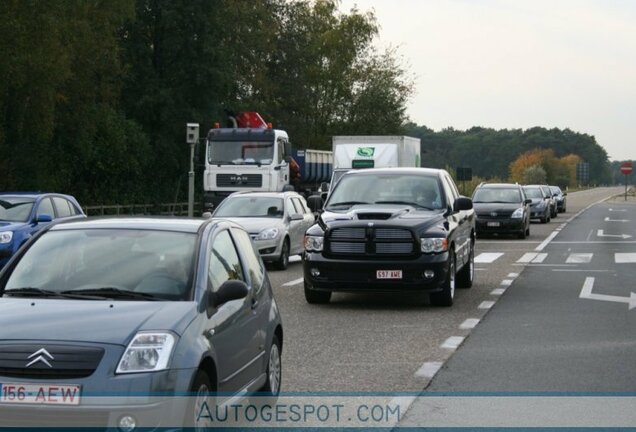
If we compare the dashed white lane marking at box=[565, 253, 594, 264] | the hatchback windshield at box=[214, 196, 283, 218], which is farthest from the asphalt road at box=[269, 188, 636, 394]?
the dashed white lane marking at box=[565, 253, 594, 264]

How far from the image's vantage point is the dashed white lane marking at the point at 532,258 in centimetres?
2448

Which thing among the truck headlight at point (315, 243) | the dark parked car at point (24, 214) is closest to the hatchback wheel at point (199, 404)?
the truck headlight at point (315, 243)

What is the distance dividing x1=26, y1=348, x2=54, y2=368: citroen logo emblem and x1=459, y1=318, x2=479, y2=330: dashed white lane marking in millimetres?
7660

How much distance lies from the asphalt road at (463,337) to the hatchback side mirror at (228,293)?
5.81 ft

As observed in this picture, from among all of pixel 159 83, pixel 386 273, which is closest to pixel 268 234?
pixel 386 273

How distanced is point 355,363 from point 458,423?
275 cm

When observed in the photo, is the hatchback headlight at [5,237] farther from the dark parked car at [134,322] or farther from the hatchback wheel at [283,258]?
the dark parked car at [134,322]

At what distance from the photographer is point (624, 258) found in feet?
82.8

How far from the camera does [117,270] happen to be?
6.86m

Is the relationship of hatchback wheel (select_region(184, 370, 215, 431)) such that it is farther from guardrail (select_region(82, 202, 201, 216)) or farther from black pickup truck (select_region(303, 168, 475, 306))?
guardrail (select_region(82, 202, 201, 216))

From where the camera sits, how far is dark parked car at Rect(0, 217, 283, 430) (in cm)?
564

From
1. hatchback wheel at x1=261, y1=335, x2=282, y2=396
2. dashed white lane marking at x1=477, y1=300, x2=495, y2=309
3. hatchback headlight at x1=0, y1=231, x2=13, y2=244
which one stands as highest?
hatchback headlight at x1=0, y1=231, x2=13, y2=244

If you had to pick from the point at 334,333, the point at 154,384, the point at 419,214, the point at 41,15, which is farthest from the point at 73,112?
the point at 154,384

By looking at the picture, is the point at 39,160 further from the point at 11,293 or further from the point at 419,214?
the point at 11,293
